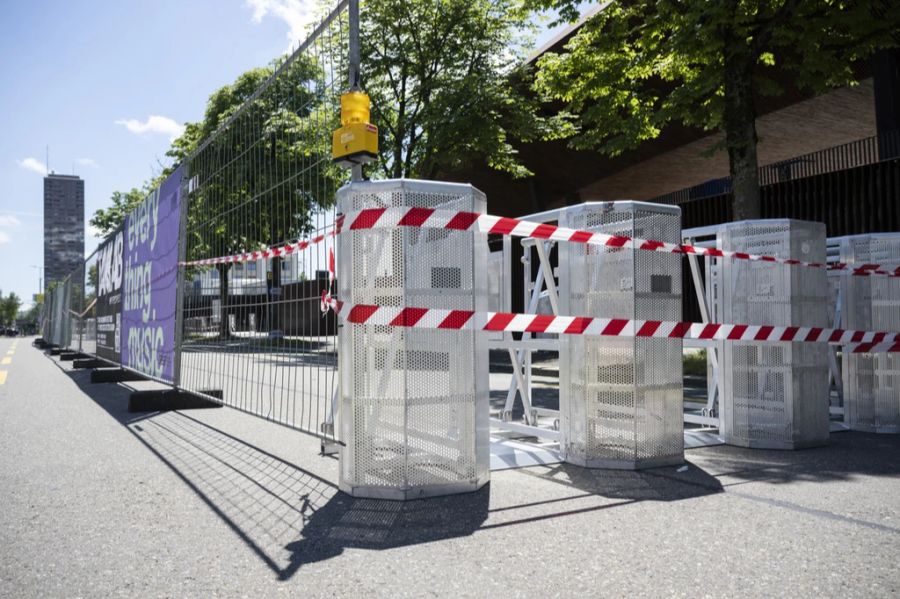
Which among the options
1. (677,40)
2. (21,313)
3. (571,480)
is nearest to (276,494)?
(571,480)

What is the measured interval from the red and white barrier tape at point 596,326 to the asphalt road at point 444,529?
1.01 metres

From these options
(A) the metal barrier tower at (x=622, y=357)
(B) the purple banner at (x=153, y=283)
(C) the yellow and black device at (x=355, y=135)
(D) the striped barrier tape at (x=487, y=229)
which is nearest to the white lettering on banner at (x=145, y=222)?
(B) the purple banner at (x=153, y=283)

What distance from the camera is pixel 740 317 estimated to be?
623 centimetres

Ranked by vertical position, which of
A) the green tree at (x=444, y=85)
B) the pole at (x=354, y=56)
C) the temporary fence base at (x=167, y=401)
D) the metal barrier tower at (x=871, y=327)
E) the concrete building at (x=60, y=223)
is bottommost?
the temporary fence base at (x=167, y=401)

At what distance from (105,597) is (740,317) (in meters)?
5.46

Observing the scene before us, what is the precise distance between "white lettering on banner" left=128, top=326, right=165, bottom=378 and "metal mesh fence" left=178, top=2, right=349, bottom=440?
1.25ft

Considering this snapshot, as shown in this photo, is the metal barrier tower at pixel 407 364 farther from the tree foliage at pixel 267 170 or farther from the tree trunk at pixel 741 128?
the tree trunk at pixel 741 128

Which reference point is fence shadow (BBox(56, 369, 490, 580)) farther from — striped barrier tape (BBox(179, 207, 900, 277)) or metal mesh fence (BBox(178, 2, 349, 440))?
striped barrier tape (BBox(179, 207, 900, 277))

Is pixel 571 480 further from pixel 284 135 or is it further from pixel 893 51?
pixel 893 51

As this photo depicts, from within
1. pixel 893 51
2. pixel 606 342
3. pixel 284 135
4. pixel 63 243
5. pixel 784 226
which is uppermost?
pixel 63 243

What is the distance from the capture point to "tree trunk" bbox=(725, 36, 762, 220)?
12516 mm

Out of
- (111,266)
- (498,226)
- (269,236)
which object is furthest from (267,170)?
(111,266)

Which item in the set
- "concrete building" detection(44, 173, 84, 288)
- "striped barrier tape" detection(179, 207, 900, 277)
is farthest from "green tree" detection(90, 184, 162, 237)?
"concrete building" detection(44, 173, 84, 288)

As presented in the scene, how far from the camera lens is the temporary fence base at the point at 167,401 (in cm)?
818
